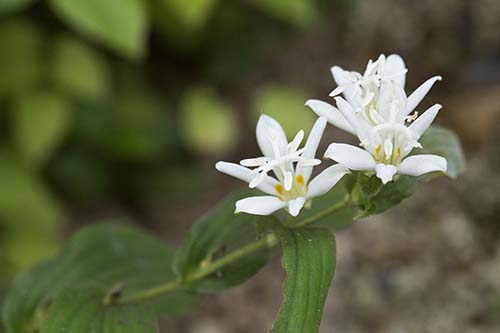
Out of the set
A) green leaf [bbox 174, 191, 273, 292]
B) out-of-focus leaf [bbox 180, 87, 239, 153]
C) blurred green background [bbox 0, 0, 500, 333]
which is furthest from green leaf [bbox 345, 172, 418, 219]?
out-of-focus leaf [bbox 180, 87, 239, 153]

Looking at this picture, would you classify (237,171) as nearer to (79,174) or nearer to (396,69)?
(396,69)

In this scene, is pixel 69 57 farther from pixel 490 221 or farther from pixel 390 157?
pixel 390 157

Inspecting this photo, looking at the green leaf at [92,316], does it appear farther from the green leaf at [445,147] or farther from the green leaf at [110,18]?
the green leaf at [110,18]

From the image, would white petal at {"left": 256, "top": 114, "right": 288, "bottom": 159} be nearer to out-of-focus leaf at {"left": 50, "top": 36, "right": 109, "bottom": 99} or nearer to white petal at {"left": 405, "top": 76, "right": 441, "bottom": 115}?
white petal at {"left": 405, "top": 76, "right": 441, "bottom": 115}

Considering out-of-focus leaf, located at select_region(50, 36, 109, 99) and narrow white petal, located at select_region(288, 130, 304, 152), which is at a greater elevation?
out-of-focus leaf, located at select_region(50, 36, 109, 99)

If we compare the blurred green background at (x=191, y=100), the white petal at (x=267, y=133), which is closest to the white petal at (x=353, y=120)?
the white petal at (x=267, y=133)

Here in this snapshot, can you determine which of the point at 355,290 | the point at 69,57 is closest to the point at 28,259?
the point at 69,57
